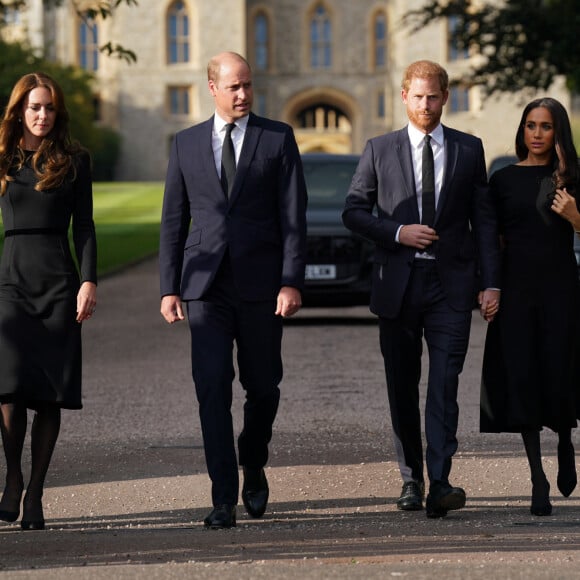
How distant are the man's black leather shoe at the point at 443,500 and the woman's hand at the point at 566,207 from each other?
128 centimetres

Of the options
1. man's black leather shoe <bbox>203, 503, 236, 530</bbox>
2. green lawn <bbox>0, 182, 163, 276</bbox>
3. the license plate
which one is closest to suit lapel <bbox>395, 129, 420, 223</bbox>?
man's black leather shoe <bbox>203, 503, 236, 530</bbox>

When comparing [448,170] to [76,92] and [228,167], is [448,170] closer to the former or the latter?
[228,167]

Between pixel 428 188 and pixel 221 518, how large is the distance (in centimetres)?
166

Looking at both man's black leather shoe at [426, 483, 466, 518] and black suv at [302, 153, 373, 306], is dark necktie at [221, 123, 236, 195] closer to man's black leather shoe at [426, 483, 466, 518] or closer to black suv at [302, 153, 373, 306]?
man's black leather shoe at [426, 483, 466, 518]

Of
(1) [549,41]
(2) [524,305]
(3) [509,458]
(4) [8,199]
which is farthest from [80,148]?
(1) [549,41]

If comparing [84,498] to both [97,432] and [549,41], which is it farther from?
[549,41]

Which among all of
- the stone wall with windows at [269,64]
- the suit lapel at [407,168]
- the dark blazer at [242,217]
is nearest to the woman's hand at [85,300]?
the dark blazer at [242,217]

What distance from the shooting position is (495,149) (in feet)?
258

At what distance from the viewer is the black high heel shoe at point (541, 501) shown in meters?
6.36

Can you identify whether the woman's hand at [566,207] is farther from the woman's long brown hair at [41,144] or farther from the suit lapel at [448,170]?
the woman's long brown hair at [41,144]

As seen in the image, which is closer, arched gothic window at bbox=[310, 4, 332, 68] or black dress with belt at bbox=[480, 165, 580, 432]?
black dress with belt at bbox=[480, 165, 580, 432]

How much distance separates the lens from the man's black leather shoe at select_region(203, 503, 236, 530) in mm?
6102

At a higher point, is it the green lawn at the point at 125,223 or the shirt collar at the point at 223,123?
the shirt collar at the point at 223,123

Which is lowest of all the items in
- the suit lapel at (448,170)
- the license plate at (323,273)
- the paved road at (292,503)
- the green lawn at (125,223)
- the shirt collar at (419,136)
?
the green lawn at (125,223)
